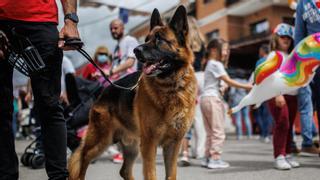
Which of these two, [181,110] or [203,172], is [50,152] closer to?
[181,110]

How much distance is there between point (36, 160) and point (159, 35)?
3.04 metres

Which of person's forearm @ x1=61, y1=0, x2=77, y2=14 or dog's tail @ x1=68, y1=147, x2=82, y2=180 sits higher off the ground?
person's forearm @ x1=61, y1=0, x2=77, y2=14

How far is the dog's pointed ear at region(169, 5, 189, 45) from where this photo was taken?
3732 millimetres

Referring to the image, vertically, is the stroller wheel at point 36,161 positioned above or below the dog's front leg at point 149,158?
below

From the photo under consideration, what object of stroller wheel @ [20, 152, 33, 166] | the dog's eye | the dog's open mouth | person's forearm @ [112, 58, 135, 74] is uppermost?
the dog's eye

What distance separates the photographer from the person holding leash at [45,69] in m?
3.05

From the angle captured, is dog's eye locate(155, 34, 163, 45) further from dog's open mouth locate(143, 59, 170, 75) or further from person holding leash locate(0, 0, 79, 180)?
person holding leash locate(0, 0, 79, 180)

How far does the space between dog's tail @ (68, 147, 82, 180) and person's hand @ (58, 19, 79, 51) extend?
142cm

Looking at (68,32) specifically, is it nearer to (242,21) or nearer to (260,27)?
(260,27)

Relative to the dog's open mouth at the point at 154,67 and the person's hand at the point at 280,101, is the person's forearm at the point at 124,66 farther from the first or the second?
the dog's open mouth at the point at 154,67

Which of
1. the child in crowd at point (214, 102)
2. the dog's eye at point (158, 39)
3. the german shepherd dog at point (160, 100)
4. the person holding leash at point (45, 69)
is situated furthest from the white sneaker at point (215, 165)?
the person holding leash at point (45, 69)

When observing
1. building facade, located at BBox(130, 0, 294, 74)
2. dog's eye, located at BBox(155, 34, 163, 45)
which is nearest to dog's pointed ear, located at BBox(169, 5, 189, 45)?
dog's eye, located at BBox(155, 34, 163, 45)

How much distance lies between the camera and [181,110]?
355 centimetres

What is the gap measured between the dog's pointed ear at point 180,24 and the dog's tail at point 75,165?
154cm
